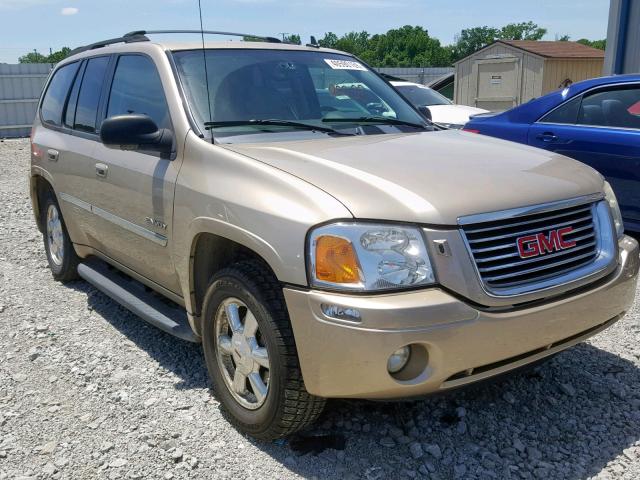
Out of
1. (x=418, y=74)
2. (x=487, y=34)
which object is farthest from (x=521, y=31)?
(x=418, y=74)

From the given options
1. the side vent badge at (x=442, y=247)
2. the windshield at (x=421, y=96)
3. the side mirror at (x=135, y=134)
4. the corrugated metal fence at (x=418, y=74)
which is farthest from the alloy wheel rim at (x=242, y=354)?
the corrugated metal fence at (x=418, y=74)

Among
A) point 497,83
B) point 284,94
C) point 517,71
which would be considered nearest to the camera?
point 284,94

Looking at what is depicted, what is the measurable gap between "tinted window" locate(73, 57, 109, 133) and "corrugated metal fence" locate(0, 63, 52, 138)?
683 inches

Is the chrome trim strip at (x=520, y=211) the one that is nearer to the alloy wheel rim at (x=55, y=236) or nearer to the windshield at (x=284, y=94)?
the windshield at (x=284, y=94)

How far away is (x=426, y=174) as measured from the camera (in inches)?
113

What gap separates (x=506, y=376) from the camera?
9.22 ft

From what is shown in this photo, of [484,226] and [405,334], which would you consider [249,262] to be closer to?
[405,334]

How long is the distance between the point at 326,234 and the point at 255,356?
74 centimetres

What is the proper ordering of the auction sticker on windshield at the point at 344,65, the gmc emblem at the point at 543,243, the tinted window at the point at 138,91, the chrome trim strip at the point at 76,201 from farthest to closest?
1. the chrome trim strip at the point at 76,201
2. the auction sticker on windshield at the point at 344,65
3. the tinted window at the point at 138,91
4. the gmc emblem at the point at 543,243

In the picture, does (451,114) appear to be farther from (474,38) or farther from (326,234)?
(474,38)

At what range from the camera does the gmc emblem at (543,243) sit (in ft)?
8.91

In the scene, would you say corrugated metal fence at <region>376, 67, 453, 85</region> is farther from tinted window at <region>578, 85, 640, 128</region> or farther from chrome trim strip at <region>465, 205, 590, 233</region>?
chrome trim strip at <region>465, 205, 590, 233</region>

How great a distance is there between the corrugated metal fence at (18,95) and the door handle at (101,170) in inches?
713

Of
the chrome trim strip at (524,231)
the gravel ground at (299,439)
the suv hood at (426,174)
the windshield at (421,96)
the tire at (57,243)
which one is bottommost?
the gravel ground at (299,439)
